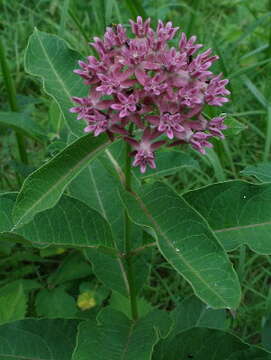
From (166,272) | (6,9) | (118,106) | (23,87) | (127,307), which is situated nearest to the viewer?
(118,106)

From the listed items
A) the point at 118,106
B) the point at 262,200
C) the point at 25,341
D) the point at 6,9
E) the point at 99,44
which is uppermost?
→ the point at 6,9

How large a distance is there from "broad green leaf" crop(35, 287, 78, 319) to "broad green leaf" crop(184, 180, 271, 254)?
0.73 metres

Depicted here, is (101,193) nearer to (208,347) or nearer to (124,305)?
(124,305)

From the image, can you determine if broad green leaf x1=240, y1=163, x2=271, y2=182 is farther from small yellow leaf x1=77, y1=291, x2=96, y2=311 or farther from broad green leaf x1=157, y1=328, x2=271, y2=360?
small yellow leaf x1=77, y1=291, x2=96, y2=311

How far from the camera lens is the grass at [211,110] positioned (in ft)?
6.28

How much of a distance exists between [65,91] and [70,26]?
1878mm

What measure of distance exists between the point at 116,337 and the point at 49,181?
1.58 ft

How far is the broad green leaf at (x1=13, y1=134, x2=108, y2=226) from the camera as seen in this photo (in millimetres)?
1022

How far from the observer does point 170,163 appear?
139 centimetres

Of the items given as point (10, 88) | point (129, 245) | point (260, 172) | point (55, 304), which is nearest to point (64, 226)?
point (129, 245)

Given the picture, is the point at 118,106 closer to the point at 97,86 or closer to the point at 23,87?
the point at 97,86

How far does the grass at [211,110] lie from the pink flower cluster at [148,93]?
1.48 feet

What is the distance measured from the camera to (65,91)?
1.33 meters

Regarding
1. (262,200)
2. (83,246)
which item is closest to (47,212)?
(83,246)
